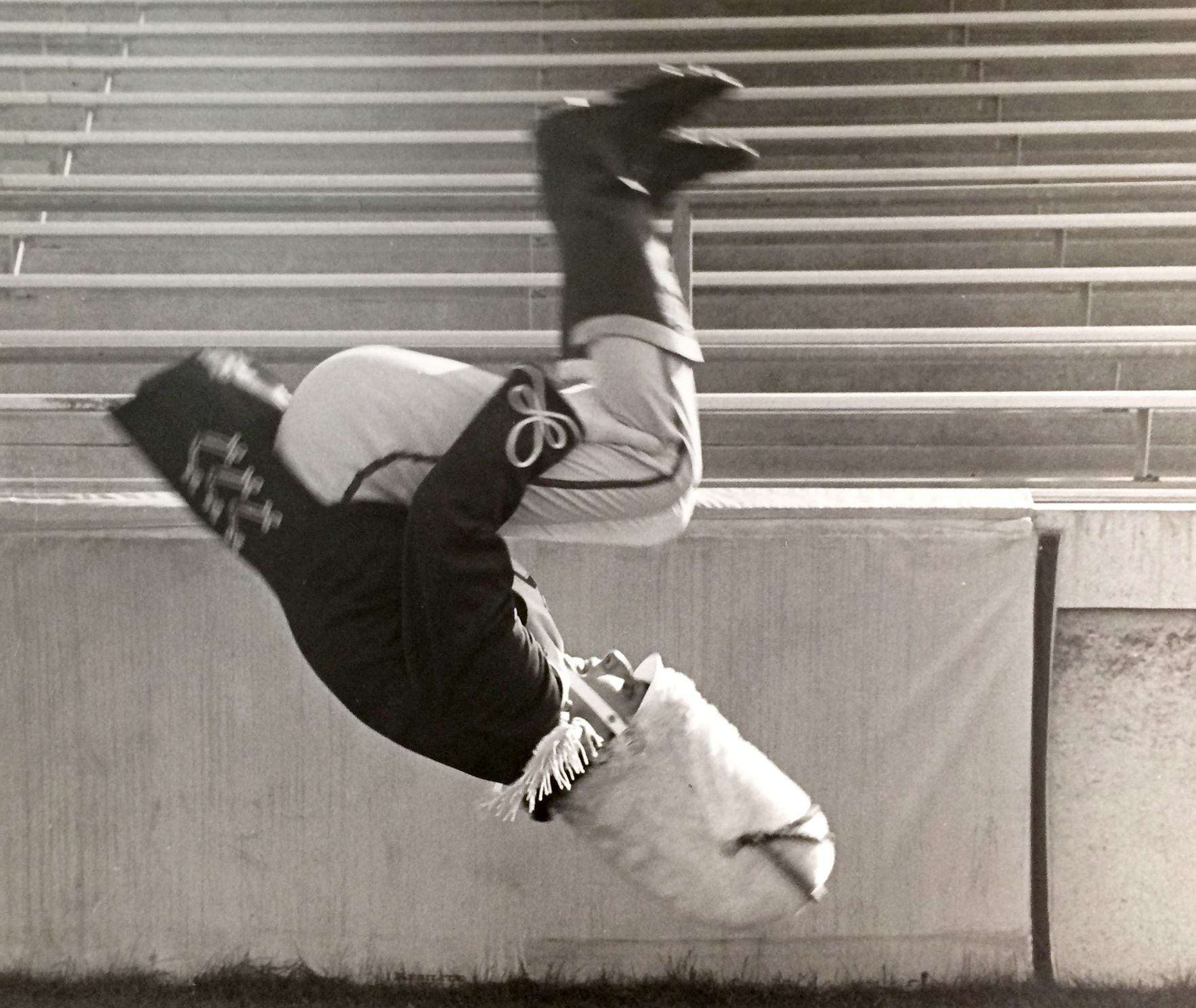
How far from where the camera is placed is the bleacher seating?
10.8 ft

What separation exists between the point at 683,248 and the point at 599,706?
3.43ft

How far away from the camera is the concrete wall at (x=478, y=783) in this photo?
2.32 metres

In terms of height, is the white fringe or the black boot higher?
the black boot

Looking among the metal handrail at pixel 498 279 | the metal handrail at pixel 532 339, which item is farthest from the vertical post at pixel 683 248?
the metal handrail at pixel 498 279

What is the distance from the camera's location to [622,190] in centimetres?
136

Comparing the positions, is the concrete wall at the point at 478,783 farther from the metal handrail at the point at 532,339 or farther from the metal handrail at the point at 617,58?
the metal handrail at the point at 617,58

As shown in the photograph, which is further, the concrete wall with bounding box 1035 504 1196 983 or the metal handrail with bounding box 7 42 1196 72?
the metal handrail with bounding box 7 42 1196 72

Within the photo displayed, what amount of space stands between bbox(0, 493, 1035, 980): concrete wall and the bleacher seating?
0.81 m

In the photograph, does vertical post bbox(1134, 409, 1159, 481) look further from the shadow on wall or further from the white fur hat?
the white fur hat

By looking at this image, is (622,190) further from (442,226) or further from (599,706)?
(442,226)

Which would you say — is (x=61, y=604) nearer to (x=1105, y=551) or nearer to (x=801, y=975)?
(x=801, y=975)

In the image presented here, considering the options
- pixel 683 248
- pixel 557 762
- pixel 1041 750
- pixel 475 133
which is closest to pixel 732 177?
pixel 683 248

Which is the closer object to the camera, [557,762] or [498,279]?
[557,762]

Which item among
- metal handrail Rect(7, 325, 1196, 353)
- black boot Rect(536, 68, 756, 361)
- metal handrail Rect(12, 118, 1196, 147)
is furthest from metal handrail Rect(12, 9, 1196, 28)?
black boot Rect(536, 68, 756, 361)
